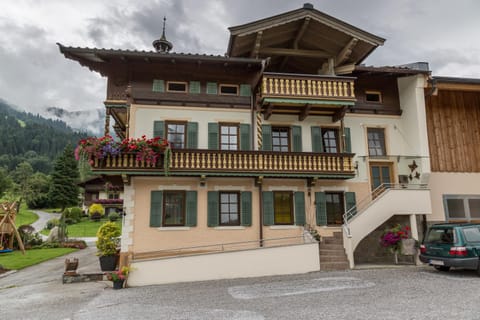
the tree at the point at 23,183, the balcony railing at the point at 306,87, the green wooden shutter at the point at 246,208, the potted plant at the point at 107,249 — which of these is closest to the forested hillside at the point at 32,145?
the tree at the point at 23,183

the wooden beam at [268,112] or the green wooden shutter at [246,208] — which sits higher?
the wooden beam at [268,112]

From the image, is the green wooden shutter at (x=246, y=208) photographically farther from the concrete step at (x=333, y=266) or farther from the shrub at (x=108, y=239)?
the shrub at (x=108, y=239)

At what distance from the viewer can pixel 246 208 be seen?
1321cm

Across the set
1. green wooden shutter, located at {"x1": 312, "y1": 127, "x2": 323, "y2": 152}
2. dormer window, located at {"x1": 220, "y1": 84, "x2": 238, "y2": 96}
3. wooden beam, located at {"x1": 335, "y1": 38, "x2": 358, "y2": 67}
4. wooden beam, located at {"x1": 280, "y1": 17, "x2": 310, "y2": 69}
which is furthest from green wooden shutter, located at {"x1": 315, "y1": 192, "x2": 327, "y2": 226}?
wooden beam, located at {"x1": 280, "y1": 17, "x2": 310, "y2": 69}

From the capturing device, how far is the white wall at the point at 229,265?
10445 mm

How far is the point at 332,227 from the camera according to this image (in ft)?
44.9

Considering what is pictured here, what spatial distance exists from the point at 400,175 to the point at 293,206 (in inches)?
213

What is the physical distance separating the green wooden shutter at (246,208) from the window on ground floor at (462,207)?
9.42 metres

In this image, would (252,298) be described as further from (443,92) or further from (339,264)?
(443,92)

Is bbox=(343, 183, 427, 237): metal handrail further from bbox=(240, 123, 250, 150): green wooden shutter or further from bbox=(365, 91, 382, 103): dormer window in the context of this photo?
bbox=(240, 123, 250, 150): green wooden shutter

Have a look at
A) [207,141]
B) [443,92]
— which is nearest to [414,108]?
[443,92]

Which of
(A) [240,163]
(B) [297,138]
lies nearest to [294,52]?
(B) [297,138]

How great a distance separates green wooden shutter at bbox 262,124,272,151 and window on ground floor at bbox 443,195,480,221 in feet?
28.9

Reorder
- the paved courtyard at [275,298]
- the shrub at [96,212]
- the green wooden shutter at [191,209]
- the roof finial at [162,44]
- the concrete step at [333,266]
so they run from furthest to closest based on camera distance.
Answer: the shrub at [96,212] → the roof finial at [162,44] → the green wooden shutter at [191,209] → the concrete step at [333,266] → the paved courtyard at [275,298]
